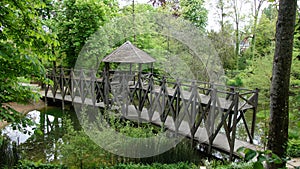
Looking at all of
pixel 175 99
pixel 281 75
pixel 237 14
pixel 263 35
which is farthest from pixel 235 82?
pixel 281 75

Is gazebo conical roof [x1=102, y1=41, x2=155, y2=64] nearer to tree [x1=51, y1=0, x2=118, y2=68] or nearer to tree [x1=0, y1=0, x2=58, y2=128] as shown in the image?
tree [x1=51, y1=0, x2=118, y2=68]

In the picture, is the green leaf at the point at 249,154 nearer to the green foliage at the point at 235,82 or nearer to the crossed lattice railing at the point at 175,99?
the crossed lattice railing at the point at 175,99

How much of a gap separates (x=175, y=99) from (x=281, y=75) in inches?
175

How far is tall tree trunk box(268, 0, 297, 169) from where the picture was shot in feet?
7.06

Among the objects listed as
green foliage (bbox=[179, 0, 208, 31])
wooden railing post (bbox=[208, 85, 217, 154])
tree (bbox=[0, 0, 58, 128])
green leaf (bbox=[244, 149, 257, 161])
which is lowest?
wooden railing post (bbox=[208, 85, 217, 154])

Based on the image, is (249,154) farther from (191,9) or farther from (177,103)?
(191,9)

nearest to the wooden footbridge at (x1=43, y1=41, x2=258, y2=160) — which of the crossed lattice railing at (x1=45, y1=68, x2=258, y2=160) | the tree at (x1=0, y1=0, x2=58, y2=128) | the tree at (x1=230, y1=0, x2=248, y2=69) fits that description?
the crossed lattice railing at (x1=45, y1=68, x2=258, y2=160)

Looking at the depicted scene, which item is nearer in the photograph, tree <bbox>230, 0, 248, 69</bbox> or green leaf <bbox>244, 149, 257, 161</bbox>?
green leaf <bbox>244, 149, 257, 161</bbox>

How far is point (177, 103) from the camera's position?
223 inches

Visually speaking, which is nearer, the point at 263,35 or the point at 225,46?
the point at 225,46

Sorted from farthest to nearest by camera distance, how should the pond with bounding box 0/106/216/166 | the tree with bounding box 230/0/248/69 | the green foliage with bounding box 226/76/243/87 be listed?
the tree with bounding box 230/0/248/69, the green foliage with bounding box 226/76/243/87, the pond with bounding box 0/106/216/166

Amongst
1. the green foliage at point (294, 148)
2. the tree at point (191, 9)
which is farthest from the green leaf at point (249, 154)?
the tree at point (191, 9)

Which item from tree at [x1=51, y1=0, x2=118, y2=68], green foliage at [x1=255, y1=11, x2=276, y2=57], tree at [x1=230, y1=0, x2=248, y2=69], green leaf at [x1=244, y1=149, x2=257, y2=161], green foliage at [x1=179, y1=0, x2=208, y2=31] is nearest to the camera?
green leaf at [x1=244, y1=149, x2=257, y2=161]

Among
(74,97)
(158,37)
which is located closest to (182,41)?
(158,37)
